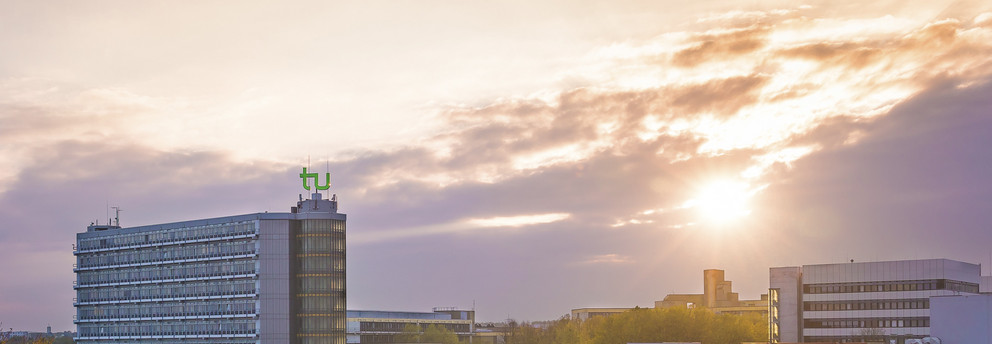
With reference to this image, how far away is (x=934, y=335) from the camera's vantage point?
18962cm

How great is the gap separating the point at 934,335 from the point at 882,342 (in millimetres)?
11868

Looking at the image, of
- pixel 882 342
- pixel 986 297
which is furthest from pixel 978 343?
pixel 882 342

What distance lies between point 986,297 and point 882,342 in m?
24.2

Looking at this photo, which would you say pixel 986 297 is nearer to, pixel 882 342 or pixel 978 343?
pixel 978 343

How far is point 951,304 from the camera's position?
187 m

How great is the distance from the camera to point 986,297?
592 ft

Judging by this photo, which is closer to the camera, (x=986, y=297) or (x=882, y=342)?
(x=986, y=297)

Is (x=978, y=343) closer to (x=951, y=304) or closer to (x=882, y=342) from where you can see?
(x=951, y=304)

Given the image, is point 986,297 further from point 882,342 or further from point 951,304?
point 882,342

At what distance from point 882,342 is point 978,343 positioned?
21.2m

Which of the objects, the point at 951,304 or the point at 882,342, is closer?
the point at 951,304

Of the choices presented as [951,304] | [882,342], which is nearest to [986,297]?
[951,304]

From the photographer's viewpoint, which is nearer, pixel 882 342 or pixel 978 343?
pixel 978 343

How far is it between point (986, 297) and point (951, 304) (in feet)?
24.6
